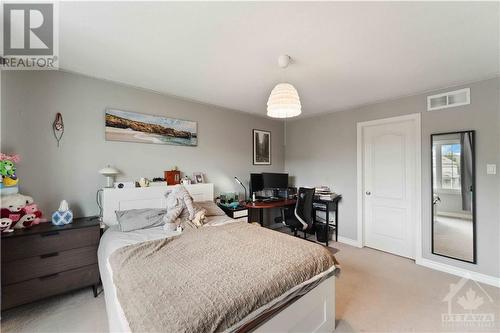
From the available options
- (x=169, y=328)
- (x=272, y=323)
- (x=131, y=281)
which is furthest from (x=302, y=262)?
(x=131, y=281)

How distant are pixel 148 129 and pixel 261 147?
222 cm

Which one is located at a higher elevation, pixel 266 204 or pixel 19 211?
pixel 19 211

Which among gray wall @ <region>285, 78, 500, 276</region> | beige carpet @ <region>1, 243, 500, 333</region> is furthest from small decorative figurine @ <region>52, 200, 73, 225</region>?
gray wall @ <region>285, 78, 500, 276</region>

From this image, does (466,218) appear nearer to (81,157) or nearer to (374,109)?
(374,109)

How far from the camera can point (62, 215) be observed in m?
2.12

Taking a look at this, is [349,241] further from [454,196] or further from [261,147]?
[261,147]

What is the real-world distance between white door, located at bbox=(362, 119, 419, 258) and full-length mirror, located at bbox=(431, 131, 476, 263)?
0.84 ft

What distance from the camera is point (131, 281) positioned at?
4.06ft

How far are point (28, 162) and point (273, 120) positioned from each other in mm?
3902

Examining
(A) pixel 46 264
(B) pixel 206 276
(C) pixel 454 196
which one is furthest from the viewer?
(C) pixel 454 196

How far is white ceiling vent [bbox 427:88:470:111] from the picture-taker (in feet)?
8.74

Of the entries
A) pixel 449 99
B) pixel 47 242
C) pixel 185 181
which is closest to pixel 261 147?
pixel 185 181

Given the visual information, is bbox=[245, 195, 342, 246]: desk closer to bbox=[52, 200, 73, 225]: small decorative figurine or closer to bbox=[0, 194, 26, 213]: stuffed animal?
bbox=[52, 200, 73, 225]: small decorative figurine

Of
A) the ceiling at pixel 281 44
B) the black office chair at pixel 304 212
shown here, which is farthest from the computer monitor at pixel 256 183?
the ceiling at pixel 281 44
